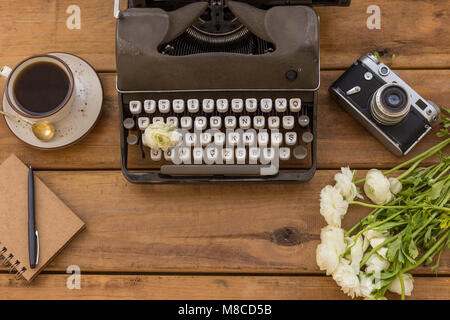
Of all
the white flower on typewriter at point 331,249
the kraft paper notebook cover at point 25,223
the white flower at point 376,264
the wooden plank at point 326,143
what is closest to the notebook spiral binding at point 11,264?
the kraft paper notebook cover at point 25,223

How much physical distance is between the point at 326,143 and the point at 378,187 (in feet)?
0.68

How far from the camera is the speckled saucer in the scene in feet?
4.25

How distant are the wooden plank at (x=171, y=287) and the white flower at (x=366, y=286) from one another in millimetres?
123

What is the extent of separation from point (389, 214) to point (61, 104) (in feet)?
2.84

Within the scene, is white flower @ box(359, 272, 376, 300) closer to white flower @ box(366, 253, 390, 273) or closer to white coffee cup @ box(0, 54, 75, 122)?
white flower @ box(366, 253, 390, 273)

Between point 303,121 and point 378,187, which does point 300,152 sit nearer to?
point 303,121

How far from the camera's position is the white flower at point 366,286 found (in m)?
1.13

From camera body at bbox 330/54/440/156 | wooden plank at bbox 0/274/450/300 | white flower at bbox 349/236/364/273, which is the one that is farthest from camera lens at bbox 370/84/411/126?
wooden plank at bbox 0/274/450/300

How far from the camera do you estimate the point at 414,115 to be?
1253 millimetres

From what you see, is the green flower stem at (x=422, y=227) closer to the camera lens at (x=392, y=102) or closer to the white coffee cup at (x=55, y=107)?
the camera lens at (x=392, y=102)

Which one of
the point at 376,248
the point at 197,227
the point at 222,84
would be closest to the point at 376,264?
the point at 376,248

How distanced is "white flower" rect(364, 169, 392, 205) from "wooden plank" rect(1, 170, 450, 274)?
9 cm
